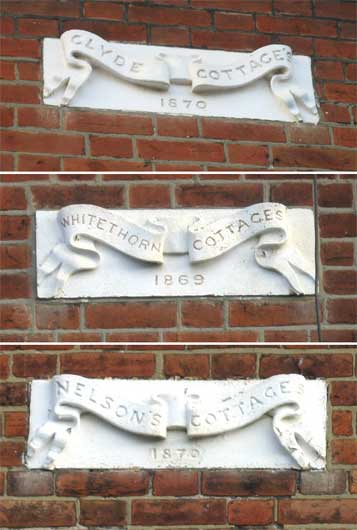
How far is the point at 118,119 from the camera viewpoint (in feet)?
15.4

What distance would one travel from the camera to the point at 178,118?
186 inches

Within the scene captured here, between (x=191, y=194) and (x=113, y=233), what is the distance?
28 cm

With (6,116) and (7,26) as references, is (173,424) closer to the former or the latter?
(6,116)

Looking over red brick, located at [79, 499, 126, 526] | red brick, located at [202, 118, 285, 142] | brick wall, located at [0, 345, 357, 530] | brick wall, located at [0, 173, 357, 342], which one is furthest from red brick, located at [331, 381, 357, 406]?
red brick, located at [202, 118, 285, 142]

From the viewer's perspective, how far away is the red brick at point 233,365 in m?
4.43

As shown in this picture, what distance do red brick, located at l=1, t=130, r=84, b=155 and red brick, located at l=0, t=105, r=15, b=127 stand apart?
0.03m

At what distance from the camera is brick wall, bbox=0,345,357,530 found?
4.27 m

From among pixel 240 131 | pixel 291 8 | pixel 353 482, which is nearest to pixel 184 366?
pixel 353 482

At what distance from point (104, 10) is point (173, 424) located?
1388mm

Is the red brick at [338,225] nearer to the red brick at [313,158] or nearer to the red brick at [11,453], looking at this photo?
the red brick at [313,158]

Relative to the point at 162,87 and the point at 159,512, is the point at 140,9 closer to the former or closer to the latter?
the point at 162,87

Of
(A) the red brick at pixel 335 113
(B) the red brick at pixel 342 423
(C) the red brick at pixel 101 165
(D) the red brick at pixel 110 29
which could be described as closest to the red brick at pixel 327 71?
(A) the red brick at pixel 335 113

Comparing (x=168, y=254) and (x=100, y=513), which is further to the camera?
(x=168, y=254)

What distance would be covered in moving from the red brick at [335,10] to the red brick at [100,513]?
1.79 metres
